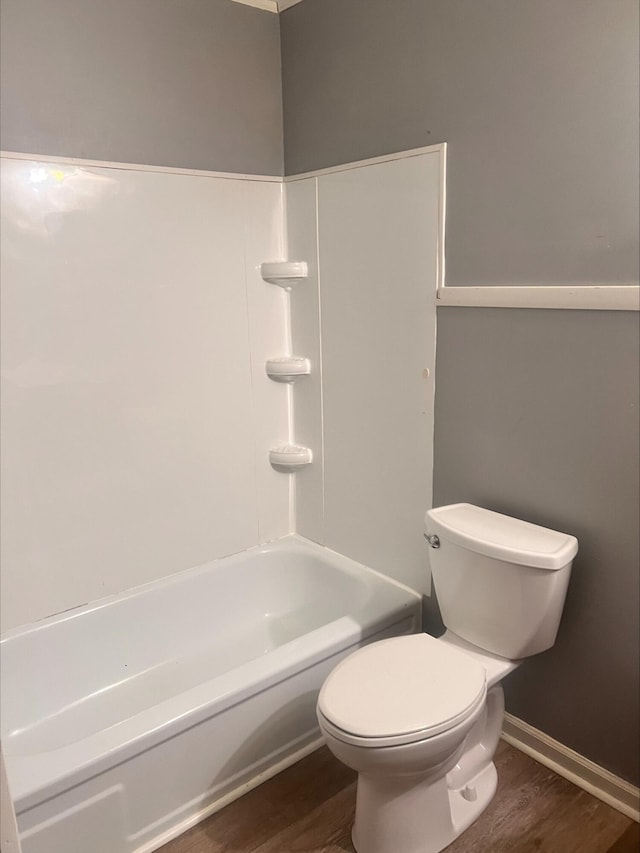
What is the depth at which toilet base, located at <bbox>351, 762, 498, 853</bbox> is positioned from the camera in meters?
1.54

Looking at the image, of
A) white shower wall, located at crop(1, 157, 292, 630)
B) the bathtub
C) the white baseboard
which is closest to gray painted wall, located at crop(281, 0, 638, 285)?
white shower wall, located at crop(1, 157, 292, 630)

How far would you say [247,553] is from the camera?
2.44 meters

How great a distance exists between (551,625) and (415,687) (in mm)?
399

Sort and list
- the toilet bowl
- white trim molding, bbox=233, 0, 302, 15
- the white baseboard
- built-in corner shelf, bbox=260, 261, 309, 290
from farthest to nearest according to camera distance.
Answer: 1. built-in corner shelf, bbox=260, 261, 309, 290
2. white trim molding, bbox=233, 0, 302, 15
3. the white baseboard
4. the toilet bowl

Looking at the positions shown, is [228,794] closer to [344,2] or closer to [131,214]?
[131,214]

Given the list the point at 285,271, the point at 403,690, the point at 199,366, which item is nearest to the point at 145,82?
the point at 285,271

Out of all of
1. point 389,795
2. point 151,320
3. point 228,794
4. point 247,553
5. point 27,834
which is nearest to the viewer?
point 27,834

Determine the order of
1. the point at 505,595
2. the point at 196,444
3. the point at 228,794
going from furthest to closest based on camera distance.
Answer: the point at 196,444, the point at 228,794, the point at 505,595

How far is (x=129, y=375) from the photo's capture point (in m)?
2.08

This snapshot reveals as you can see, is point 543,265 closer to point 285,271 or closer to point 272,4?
point 285,271

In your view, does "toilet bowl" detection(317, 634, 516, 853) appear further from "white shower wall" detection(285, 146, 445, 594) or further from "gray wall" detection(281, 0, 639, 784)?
"white shower wall" detection(285, 146, 445, 594)

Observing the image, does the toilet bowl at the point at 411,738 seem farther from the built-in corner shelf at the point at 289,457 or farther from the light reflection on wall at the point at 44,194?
the light reflection on wall at the point at 44,194

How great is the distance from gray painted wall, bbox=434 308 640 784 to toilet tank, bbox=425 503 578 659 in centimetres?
9

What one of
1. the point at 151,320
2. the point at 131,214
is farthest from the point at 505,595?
the point at 131,214
